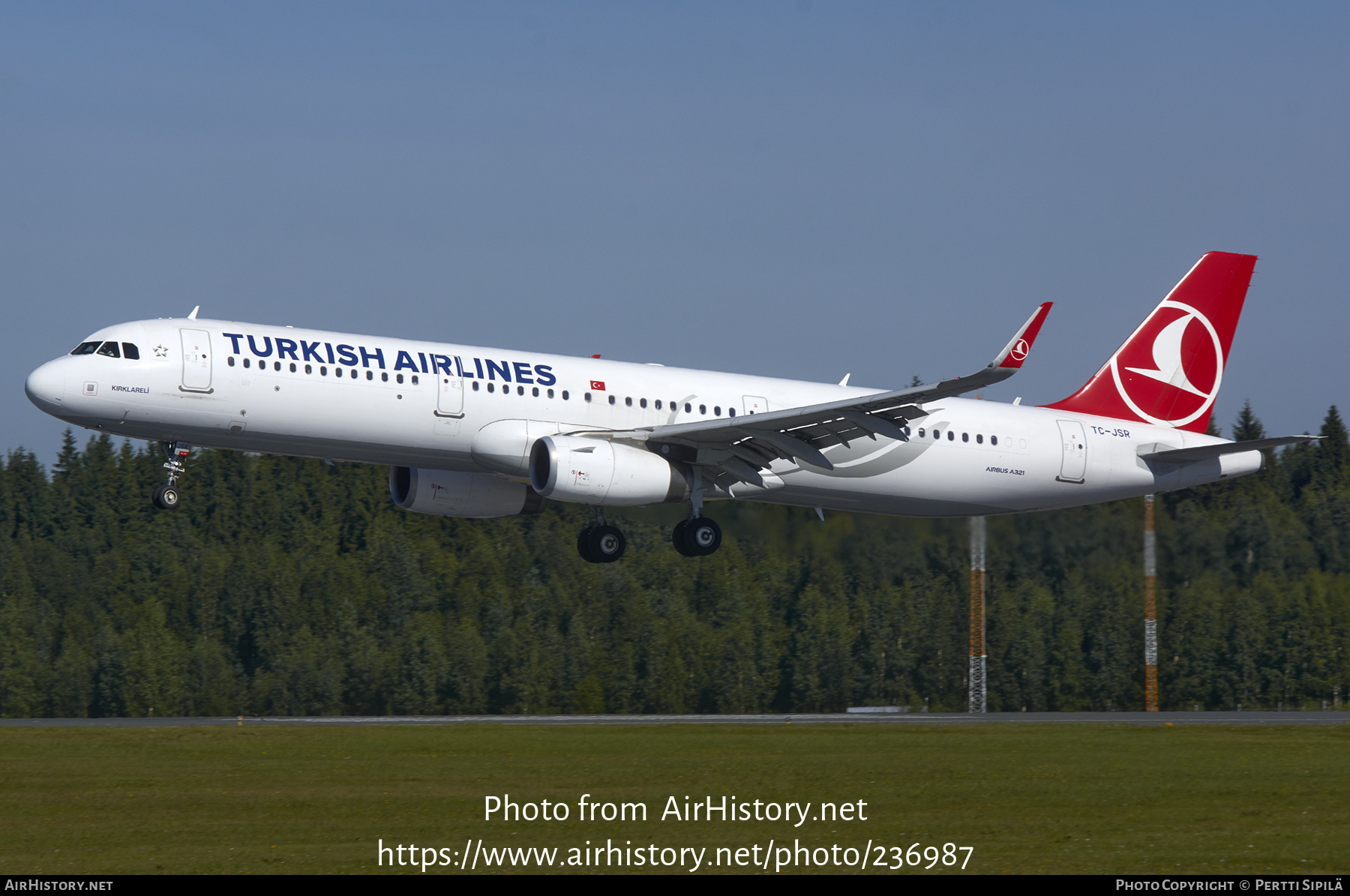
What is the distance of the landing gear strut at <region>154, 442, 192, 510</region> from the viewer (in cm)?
3077

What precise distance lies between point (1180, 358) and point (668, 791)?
66.7 feet

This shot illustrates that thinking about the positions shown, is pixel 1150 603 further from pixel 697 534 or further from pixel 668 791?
pixel 668 791

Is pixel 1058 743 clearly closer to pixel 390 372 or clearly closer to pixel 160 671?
pixel 390 372

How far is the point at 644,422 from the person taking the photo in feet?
110

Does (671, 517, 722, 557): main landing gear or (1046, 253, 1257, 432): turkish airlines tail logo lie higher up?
(1046, 253, 1257, 432): turkish airlines tail logo

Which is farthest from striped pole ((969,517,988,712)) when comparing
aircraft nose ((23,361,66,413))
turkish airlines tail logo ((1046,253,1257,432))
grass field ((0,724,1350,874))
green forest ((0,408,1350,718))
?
aircraft nose ((23,361,66,413))

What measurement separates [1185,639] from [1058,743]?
89.4 ft

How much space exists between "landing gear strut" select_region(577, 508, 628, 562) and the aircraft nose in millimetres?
11158

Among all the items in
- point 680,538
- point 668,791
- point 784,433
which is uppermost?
point 784,433

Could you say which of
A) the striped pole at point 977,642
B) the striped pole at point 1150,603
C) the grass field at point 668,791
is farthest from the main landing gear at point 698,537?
the striped pole at point 1150,603

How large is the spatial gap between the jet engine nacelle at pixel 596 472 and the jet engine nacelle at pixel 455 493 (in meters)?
3.52

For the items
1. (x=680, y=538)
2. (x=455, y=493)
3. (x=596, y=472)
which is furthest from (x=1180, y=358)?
(x=455, y=493)

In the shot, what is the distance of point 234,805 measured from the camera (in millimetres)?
25062

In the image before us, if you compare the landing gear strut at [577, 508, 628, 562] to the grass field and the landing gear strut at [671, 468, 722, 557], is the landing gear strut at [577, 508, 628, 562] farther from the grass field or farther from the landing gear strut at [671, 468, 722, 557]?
the grass field
